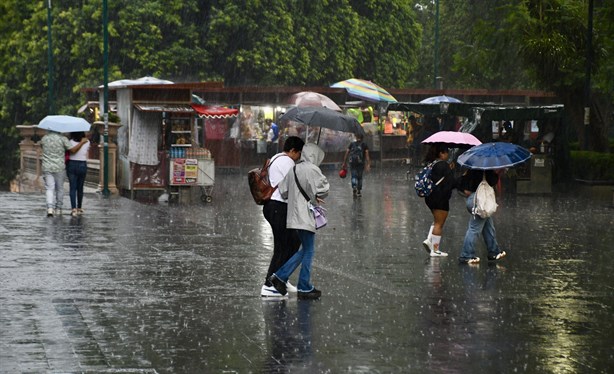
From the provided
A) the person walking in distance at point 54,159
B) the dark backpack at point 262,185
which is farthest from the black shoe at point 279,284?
the person walking in distance at point 54,159

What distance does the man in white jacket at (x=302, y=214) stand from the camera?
1186 centimetres

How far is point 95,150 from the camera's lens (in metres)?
33.0

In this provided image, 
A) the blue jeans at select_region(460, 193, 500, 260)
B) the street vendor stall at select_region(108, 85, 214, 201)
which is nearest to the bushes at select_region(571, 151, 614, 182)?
the street vendor stall at select_region(108, 85, 214, 201)

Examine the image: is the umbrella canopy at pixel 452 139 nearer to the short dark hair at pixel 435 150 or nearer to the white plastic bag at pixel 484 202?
the short dark hair at pixel 435 150

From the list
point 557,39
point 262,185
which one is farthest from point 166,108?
point 262,185

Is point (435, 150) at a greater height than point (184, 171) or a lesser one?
greater

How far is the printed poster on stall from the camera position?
87.6ft

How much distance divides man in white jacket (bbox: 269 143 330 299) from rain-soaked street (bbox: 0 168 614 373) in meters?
0.28

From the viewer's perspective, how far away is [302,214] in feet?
38.9

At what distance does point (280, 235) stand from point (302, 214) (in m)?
0.54

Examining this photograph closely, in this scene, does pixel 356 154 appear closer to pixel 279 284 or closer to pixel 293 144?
pixel 293 144

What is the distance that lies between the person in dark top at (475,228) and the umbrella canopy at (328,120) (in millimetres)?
12872

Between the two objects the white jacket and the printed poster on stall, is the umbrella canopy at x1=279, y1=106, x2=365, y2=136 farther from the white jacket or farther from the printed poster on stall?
the white jacket

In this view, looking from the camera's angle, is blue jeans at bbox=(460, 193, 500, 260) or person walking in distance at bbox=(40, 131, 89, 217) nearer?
blue jeans at bbox=(460, 193, 500, 260)
